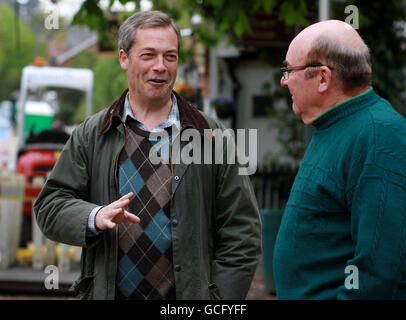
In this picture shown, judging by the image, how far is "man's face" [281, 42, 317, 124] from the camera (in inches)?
97.9

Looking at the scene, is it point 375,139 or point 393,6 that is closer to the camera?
point 375,139

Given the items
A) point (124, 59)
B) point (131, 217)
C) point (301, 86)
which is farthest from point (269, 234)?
point (301, 86)

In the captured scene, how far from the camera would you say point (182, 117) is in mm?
3215

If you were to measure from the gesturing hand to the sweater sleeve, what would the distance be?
3.12 feet

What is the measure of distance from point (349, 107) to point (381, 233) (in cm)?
45

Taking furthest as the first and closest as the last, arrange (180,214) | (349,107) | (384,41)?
(384,41) < (180,214) < (349,107)

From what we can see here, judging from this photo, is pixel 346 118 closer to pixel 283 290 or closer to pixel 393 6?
pixel 283 290

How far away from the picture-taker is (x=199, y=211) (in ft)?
10.2

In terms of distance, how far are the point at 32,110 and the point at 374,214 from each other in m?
18.2

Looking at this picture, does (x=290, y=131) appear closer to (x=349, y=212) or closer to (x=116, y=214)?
(x=116, y=214)

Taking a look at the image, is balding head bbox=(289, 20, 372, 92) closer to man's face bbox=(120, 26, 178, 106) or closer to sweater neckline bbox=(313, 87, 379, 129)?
sweater neckline bbox=(313, 87, 379, 129)

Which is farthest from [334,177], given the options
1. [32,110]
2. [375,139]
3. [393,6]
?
[32,110]

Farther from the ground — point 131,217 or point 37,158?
point 37,158

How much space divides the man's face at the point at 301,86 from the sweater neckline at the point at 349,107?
0.28 ft
